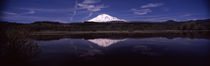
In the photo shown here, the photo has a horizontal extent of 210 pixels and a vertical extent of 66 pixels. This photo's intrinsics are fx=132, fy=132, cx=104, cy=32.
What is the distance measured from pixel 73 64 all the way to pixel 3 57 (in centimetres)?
388

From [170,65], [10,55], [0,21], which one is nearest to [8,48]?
[10,55]

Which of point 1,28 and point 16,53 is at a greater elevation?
point 1,28

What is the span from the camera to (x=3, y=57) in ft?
22.9

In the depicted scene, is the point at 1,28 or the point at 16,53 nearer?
the point at 1,28

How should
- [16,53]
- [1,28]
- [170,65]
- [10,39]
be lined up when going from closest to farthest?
[170,65], [1,28], [10,39], [16,53]

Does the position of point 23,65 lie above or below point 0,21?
below

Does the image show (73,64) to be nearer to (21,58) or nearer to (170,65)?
(21,58)

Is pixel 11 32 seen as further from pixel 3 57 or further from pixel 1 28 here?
pixel 3 57

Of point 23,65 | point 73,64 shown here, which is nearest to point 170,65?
point 73,64

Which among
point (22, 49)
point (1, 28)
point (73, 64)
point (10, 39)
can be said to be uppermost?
point (1, 28)

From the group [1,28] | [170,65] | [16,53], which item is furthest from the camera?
[16,53]

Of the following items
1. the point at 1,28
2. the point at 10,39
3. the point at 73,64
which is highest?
the point at 1,28

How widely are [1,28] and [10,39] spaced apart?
75 cm

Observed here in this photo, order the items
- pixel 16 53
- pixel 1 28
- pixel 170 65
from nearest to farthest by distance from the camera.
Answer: pixel 170 65 → pixel 1 28 → pixel 16 53
